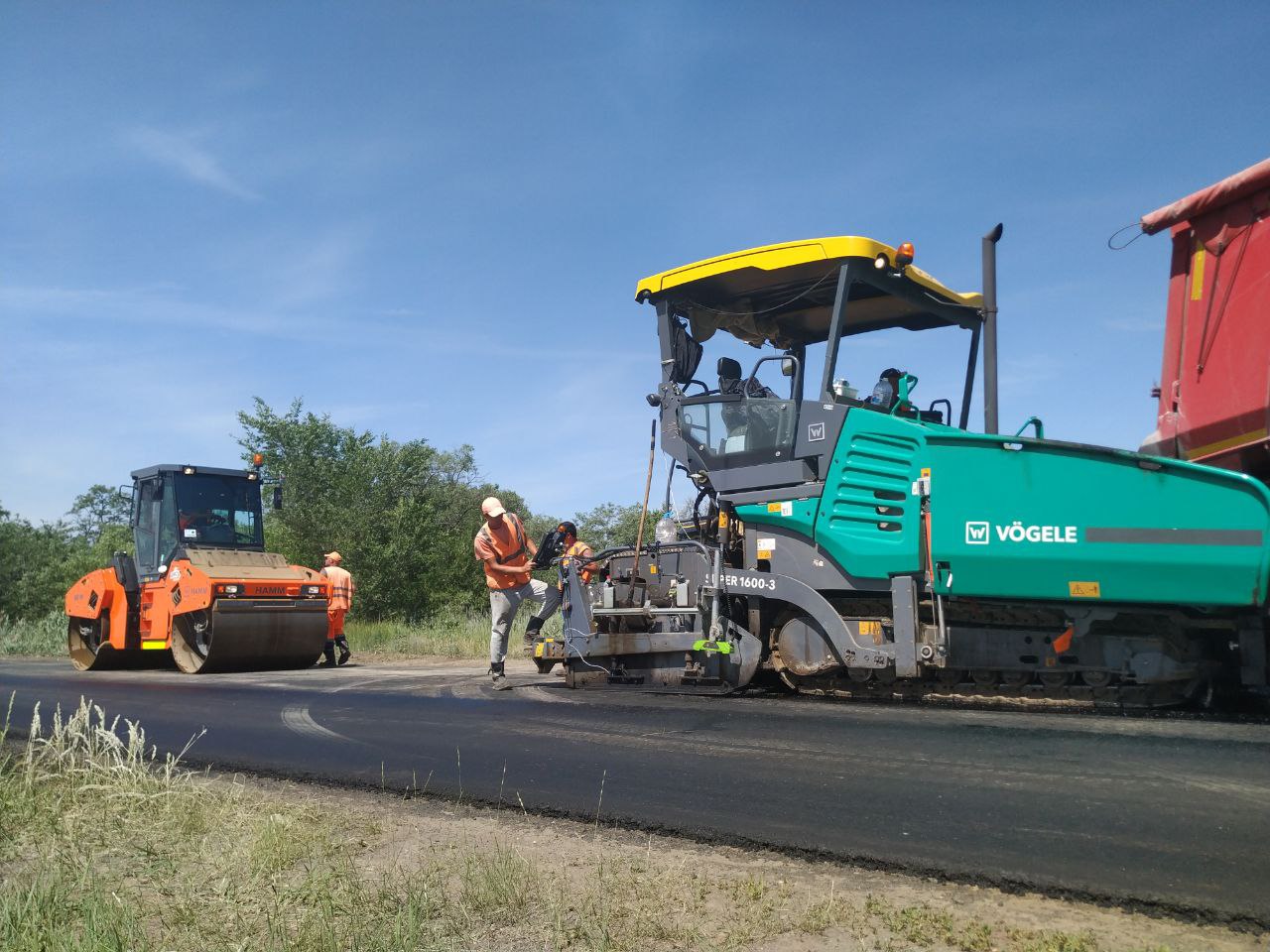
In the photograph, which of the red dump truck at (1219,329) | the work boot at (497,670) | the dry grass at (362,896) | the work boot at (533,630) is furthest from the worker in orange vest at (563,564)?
the red dump truck at (1219,329)

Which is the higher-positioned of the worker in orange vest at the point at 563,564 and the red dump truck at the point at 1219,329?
the red dump truck at the point at 1219,329

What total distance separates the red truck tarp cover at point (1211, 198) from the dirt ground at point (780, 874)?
177 inches

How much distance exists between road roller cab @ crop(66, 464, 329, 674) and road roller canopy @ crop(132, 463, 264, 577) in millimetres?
13

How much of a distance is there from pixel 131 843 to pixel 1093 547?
16.0 feet

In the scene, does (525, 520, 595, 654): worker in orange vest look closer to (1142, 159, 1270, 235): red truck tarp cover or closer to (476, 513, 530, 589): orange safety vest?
(476, 513, 530, 589): orange safety vest

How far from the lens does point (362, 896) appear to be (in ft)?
10.1

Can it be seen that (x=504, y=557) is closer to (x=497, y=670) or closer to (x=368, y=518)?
(x=497, y=670)

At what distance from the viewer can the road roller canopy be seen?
536 inches

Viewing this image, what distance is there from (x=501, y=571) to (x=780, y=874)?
5915 millimetres

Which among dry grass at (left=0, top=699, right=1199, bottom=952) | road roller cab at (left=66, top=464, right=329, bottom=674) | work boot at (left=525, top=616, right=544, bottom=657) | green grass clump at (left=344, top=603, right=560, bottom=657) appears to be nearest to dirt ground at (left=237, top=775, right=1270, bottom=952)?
dry grass at (left=0, top=699, right=1199, bottom=952)

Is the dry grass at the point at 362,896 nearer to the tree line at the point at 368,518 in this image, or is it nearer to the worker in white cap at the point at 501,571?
the worker in white cap at the point at 501,571

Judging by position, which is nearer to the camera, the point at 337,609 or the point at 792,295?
the point at 792,295

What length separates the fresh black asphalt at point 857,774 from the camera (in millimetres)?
3123

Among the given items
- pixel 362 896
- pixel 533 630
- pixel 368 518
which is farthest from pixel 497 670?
pixel 368 518
